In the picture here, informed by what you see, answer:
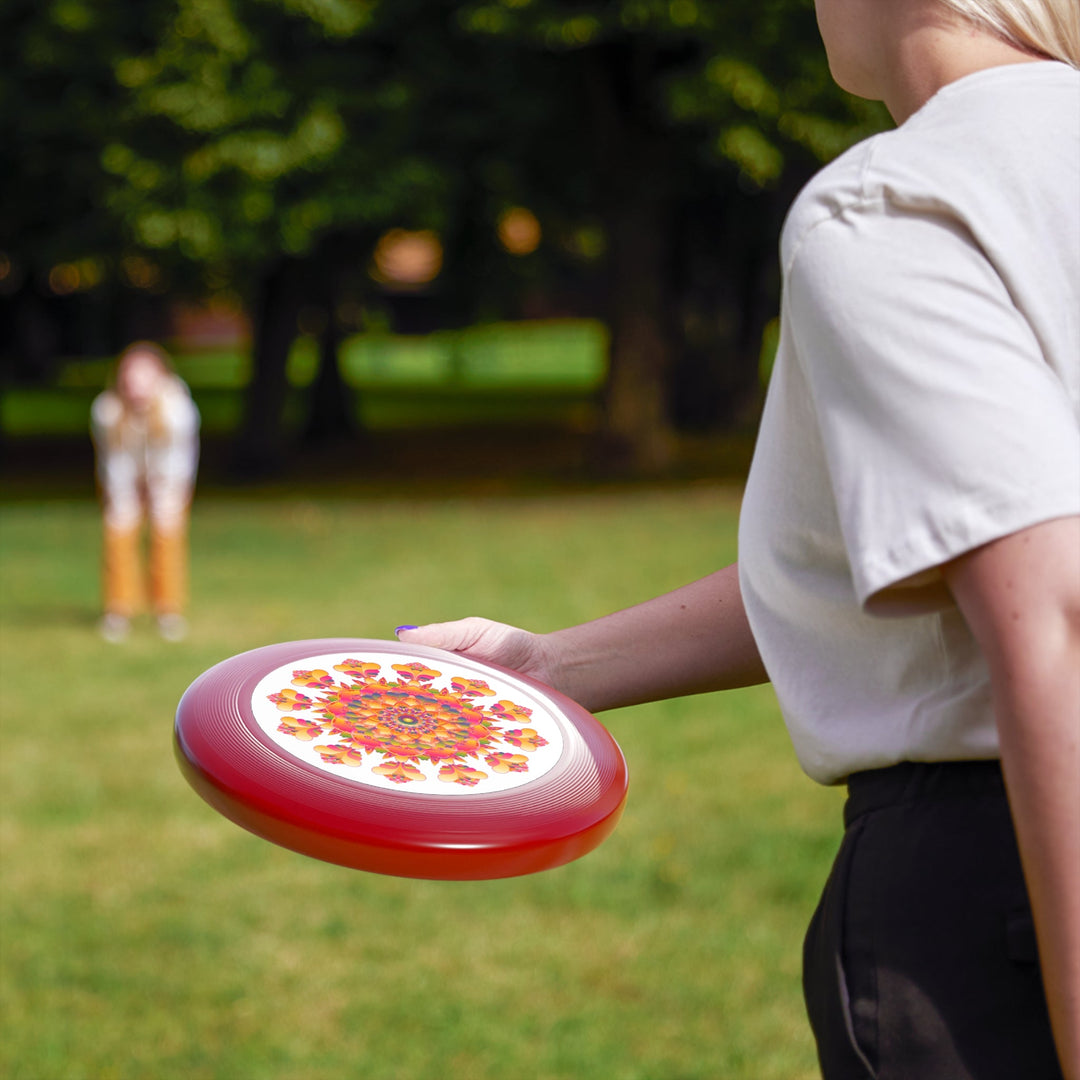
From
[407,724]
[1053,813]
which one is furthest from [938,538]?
[407,724]

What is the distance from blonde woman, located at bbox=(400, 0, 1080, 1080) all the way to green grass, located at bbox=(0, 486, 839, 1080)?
9.18ft

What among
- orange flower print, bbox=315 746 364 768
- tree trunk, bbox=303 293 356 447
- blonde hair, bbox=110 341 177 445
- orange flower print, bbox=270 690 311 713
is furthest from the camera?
tree trunk, bbox=303 293 356 447

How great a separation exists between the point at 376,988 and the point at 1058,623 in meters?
3.67

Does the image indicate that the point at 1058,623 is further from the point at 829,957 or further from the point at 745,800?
the point at 745,800

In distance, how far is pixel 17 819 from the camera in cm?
592

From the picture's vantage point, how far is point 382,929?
479 centimetres

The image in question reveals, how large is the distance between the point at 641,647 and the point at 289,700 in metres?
0.41

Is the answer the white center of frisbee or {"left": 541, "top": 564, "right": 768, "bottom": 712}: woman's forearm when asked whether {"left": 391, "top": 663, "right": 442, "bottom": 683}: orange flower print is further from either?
{"left": 541, "top": 564, "right": 768, "bottom": 712}: woman's forearm

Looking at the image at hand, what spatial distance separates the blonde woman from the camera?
3.38 ft

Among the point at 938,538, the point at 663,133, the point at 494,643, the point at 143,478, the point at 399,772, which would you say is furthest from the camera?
the point at 663,133

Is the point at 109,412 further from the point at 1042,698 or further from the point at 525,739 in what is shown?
the point at 1042,698

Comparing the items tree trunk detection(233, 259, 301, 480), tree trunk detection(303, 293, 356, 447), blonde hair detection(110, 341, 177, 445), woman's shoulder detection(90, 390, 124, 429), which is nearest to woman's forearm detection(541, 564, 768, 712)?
blonde hair detection(110, 341, 177, 445)

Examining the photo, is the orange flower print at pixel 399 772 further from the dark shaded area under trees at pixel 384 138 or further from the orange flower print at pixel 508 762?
the dark shaded area under trees at pixel 384 138

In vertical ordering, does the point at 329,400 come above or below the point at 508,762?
below
